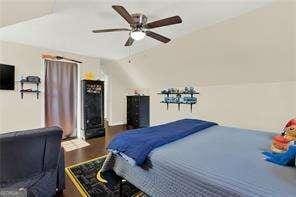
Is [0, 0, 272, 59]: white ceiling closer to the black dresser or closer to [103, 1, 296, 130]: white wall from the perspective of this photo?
[103, 1, 296, 130]: white wall

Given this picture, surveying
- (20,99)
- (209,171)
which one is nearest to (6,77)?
(20,99)

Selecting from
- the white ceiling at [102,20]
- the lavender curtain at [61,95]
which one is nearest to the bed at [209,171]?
the white ceiling at [102,20]

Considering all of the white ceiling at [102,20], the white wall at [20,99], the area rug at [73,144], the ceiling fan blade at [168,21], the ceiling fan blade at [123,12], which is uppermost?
the white ceiling at [102,20]

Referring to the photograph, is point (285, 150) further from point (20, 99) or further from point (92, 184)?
point (20, 99)

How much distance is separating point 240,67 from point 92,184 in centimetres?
320

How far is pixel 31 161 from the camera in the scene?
76.3 inches

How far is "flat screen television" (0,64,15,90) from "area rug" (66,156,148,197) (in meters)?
2.28

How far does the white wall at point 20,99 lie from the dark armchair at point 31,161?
2650 millimetres

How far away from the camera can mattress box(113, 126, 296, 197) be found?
117cm

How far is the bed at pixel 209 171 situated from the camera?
1.17 meters

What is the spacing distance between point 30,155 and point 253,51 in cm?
346

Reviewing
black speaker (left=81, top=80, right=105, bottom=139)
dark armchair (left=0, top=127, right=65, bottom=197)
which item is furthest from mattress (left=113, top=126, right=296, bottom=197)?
black speaker (left=81, top=80, right=105, bottom=139)

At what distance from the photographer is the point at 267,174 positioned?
1301 millimetres

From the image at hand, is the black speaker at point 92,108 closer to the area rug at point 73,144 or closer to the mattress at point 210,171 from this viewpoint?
the area rug at point 73,144
